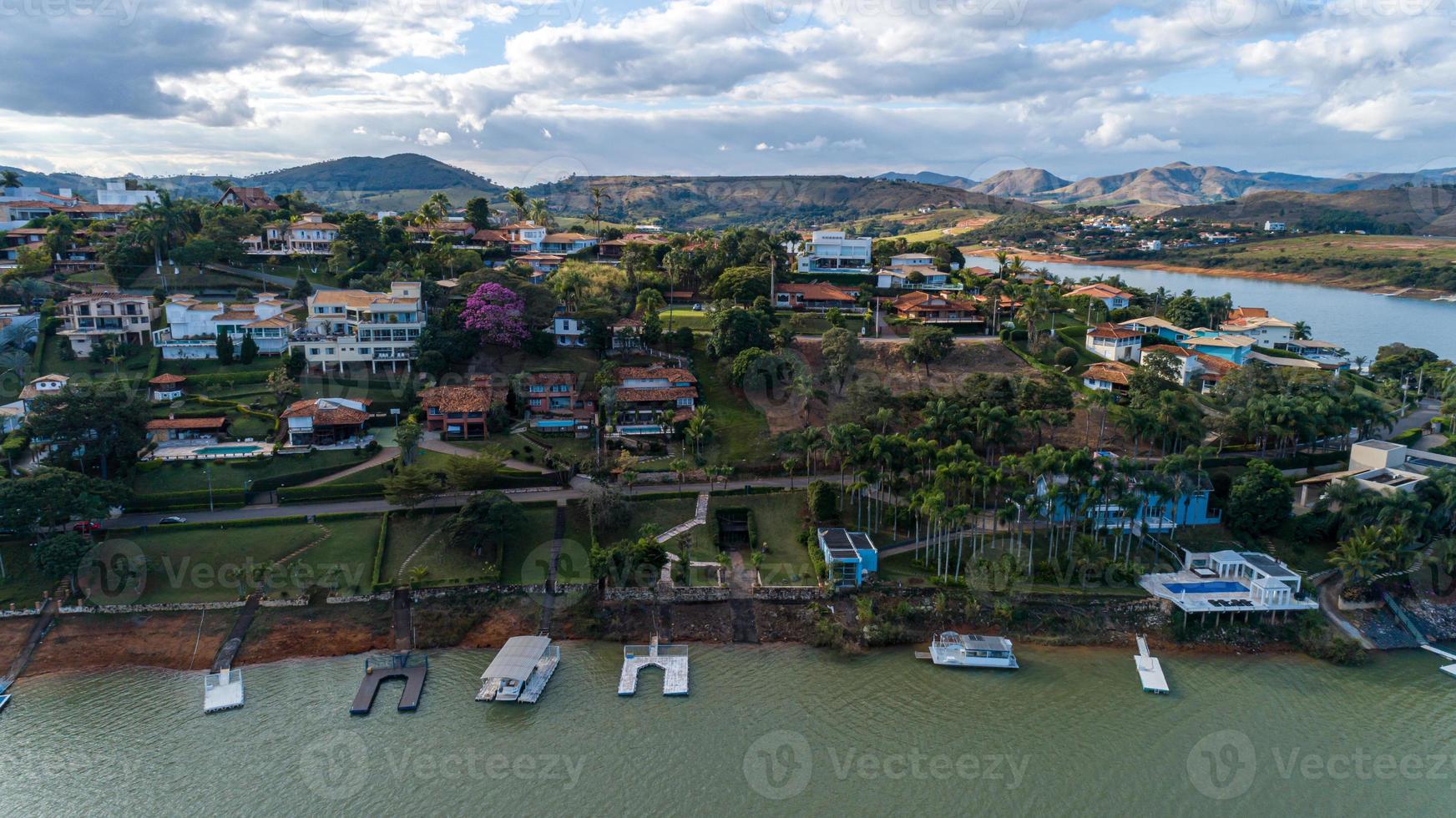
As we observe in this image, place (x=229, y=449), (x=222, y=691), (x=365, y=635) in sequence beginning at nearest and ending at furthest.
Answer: (x=222, y=691), (x=365, y=635), (x=229, y=449)

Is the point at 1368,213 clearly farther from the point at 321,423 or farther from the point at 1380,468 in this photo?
the point at 321,423

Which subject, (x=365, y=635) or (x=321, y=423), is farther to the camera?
(x=321, y=423)

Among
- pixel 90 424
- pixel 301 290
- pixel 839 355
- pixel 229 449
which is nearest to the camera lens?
pixel 90 424

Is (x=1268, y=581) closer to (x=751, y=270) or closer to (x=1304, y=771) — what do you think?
(x=1304, y=771)

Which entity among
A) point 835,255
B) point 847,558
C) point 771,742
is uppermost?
point 835,255

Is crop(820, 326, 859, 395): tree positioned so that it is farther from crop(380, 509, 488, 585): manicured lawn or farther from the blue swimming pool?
crop(380, 509, 488, 585): manicured lawn

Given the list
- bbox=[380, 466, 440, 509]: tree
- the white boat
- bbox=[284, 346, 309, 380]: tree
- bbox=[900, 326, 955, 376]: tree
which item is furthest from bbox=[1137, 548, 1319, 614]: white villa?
bbox=[284, 346, 309, 380]: tree

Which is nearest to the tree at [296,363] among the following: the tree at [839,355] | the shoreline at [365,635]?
the shoreline at [365,635]

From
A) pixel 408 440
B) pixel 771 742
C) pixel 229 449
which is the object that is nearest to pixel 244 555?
pixel 408 440
